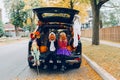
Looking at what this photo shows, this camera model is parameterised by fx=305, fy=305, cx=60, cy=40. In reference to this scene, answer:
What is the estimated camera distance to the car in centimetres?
1056

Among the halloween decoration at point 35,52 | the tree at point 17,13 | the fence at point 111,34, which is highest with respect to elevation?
the tree at point 17,13

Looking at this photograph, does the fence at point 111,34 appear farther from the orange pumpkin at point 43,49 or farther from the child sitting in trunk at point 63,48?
the orange pumpkin at point 43,49

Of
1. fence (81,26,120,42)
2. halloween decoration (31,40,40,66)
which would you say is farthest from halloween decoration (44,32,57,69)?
fence (81,26,120,42)

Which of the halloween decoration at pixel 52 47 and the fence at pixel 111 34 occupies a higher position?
the halloween decoration at pixel 52 47

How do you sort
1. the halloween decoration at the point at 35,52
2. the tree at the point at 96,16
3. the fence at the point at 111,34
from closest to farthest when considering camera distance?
the halloween decoration at the point at 35,52 → the tree at the point at 96,16 → the fence at the point at 111,34

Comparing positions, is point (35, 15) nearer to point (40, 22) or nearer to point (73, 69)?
point (40, 22)

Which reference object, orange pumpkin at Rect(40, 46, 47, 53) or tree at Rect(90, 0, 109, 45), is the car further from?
tree at Rect(90, 0, 109, 45)

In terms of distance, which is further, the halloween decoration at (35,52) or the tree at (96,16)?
the tree at (96,16)

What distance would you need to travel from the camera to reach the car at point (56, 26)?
34.7ft

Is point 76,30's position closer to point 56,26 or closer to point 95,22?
point 56,26

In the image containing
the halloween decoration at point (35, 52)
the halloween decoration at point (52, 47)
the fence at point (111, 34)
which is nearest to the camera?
the halloween decoration at point (35, 52)

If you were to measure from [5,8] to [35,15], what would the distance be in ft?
226

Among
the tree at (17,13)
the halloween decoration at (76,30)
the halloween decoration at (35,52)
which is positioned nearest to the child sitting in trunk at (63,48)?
the halloween decoration at (76,30)

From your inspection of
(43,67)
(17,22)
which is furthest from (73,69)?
(17,22)
